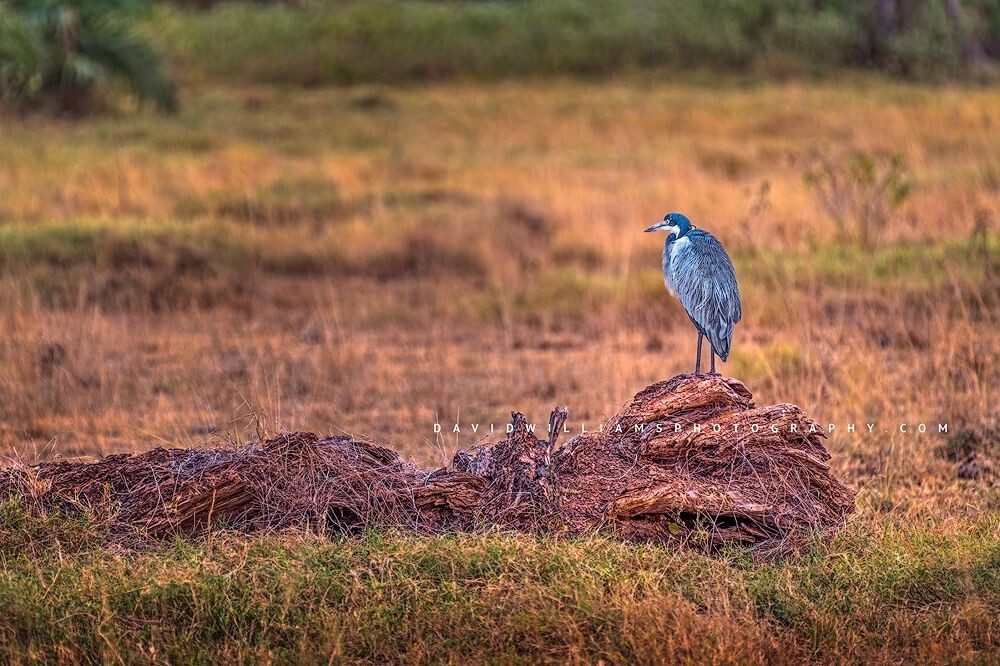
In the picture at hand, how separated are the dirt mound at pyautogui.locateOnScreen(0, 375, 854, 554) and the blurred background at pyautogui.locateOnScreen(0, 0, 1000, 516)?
51 centimetres

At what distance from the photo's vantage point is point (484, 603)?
4590 millimetres

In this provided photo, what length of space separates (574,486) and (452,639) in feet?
2.91

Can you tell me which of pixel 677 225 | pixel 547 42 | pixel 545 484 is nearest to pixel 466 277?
pixel 677 225

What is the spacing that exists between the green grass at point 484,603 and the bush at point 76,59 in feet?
45.0

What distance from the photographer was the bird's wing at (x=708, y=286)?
5055 mm

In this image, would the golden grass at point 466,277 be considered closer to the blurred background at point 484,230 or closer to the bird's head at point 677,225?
the blurred background at point 484,230

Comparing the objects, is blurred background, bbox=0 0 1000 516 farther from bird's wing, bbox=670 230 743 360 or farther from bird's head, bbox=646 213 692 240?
bird's head, bbox=646 213 692 240

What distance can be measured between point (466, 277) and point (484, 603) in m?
6.73

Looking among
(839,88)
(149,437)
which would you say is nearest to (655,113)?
(839,88)

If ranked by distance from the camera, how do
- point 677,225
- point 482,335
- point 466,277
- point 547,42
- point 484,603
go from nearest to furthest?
point 484,603 → point 677,225 → point 482,335 → point 466,277 → point 547,42

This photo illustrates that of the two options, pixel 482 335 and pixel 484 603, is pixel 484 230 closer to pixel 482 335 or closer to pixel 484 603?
pixel 482 335

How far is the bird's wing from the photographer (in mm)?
5055

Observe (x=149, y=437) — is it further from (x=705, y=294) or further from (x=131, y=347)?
(x=705, y=294)

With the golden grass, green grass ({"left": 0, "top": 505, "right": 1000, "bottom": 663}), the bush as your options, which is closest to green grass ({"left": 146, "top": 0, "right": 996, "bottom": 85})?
the bush
